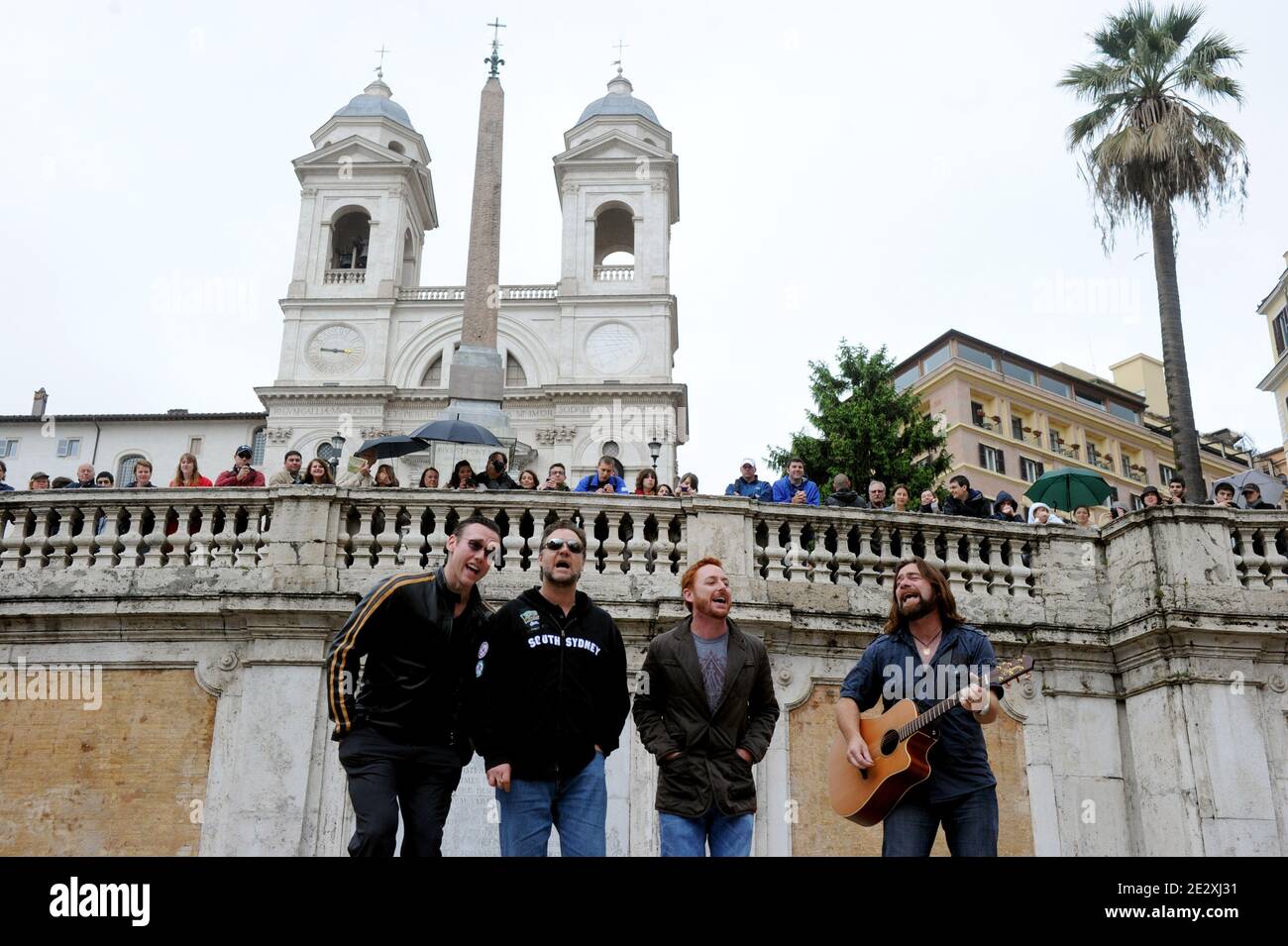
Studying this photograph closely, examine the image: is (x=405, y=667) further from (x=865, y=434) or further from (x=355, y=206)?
(x=355, y=206)

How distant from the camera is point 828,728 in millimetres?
Result: 10609

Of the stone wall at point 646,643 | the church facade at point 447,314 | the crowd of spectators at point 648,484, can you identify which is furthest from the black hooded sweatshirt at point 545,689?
the church facade at point 447,314

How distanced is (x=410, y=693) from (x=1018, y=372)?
65226 mm

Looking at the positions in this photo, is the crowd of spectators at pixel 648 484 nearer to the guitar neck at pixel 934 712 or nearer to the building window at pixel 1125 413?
the guitar neck at pixel 934 712

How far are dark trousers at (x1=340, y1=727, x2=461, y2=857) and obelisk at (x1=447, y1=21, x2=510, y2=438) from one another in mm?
17233

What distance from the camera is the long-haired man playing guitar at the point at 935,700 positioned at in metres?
6.33

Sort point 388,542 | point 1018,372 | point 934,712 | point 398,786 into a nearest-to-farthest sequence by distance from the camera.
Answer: point 398,786, point 934,712, point 388,542, point 1018,372

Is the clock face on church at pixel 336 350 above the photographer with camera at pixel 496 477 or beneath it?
above

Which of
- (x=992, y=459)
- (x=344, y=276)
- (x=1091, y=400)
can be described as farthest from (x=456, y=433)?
(x=1091, y=400)

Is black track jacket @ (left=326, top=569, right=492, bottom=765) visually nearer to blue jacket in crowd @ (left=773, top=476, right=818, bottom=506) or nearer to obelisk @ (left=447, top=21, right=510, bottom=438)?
blue jacket in crowd @ (left=773, top=476, right=818, bottom=506)

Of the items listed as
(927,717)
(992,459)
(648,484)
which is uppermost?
(992,459)

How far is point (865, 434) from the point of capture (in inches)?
1441

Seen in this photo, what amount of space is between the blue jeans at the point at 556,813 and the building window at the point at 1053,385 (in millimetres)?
65382
